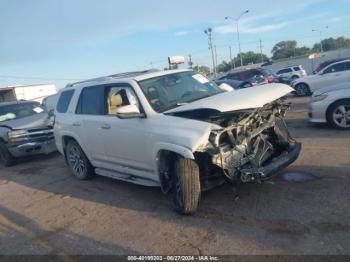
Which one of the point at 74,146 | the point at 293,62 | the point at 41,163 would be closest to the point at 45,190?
the point at 74,146

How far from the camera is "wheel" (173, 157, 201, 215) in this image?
494 cm

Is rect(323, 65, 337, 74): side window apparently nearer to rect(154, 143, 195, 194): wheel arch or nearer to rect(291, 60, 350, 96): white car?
rect(291, 60, 350, 96): white car

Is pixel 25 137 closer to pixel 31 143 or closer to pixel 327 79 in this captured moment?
pixel 31 143

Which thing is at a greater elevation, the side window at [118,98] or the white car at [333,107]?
the side window at [118,98]

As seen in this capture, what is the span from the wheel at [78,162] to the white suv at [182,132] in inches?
9.2

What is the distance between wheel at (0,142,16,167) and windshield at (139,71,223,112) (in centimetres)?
624

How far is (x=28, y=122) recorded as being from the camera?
10656mm

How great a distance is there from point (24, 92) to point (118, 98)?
4597 centimetres

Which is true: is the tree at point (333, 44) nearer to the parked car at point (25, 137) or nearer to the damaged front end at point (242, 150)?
the parked car at point (25, 137)

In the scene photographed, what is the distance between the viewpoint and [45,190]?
7.64 m

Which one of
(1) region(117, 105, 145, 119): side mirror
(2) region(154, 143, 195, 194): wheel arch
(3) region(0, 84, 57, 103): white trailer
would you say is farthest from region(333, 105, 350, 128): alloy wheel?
(3) region(0, 84, 57, 103): white trailer

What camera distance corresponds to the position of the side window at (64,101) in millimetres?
7858

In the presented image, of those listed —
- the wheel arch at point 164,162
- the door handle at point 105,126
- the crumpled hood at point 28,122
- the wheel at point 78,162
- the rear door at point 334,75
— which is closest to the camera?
the wheel arch at point 164,162

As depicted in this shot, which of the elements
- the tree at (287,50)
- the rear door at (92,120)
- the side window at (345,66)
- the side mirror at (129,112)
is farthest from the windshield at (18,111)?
the tree at (287,50)
